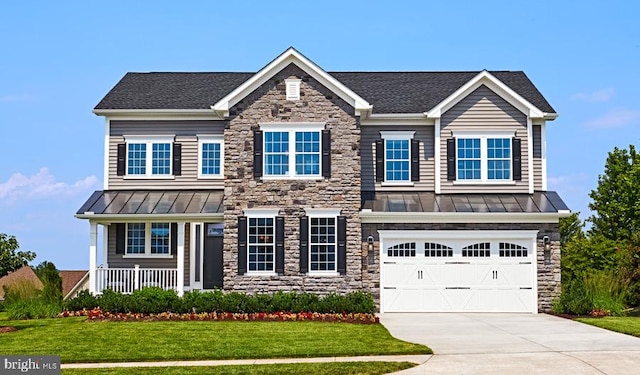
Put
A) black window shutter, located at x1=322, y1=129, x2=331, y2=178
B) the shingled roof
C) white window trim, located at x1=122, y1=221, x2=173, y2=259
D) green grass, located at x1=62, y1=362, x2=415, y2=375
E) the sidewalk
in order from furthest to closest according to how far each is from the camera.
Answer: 1. the shingled roof
2. white window trim, located at x1=122, y1=221, x2=173, y2=259
3. black window shutter, located at x1=322, y1=129, x2=331, y2=178
4. the sidewalk
5. green grass, located at x1=62, y1=362, x2=415, y2=375

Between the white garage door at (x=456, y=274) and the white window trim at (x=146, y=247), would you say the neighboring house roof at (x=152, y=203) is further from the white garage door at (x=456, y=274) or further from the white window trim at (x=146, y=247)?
the white garage door at (x=456, y=274)

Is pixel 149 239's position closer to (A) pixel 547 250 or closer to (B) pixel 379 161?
(B) pixel 379 161

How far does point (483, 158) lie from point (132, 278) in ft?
39.6

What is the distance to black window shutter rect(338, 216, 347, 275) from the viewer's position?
24797 millimetres

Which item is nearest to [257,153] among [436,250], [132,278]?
[132,278]

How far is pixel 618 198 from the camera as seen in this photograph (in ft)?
113

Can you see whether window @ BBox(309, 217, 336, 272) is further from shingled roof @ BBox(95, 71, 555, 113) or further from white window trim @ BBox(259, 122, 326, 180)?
shingled roof @ BBox(95, 71, 555, 113)

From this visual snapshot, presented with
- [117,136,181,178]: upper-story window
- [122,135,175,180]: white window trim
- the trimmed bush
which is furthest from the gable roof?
the trimmed bush

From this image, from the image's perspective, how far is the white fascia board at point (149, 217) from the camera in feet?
83.3

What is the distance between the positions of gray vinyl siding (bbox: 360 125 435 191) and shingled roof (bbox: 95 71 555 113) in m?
0.62

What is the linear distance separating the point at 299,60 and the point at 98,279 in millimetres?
9314

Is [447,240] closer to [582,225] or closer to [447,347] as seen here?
[447,347]

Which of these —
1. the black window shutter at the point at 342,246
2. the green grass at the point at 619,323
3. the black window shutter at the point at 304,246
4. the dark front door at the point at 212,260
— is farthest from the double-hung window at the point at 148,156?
the green grass at the point at 619,323

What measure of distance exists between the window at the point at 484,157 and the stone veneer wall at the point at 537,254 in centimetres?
207
